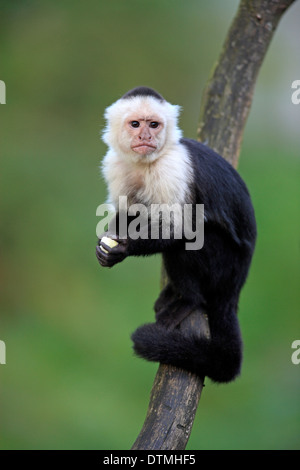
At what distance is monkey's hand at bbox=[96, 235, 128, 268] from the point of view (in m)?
2.46

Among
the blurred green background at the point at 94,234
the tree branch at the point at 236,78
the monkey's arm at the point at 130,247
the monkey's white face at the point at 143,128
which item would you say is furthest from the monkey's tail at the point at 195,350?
the blurred green background at the point at 94,234

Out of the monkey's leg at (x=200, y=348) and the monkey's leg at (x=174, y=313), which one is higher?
the monkey's leg at (x=174, y=313)

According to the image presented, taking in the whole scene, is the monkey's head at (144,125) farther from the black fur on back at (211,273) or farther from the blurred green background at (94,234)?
the blurred green background at (94,234)

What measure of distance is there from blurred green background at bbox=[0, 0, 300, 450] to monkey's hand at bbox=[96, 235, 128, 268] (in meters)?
3.19

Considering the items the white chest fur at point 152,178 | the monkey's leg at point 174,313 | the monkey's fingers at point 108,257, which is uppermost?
the white chest fur at point 152,178

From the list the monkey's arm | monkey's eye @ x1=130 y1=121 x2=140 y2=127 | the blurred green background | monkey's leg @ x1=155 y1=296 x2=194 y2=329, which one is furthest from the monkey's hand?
the blurred green background

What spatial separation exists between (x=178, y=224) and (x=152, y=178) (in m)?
0.26

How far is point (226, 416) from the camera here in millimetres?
5449

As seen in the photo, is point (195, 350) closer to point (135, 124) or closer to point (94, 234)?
point (135, 124)

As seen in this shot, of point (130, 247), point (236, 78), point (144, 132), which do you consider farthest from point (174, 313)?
point (236, 78)

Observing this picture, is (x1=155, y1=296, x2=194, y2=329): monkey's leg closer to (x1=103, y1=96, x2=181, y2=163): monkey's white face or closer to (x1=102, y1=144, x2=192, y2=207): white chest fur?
(x1=102, y1=144, x2=192, y2=207): white chest fur

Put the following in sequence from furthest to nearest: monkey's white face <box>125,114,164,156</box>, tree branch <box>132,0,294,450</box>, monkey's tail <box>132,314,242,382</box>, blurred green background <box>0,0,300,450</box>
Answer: blurred green background <box>0,0,300,450</box>, tree branch <box>132,0,294,450</box>, monkey's white face <box>125,114,164,156</box>, monkey's tail <box>132,314,242,382</box>

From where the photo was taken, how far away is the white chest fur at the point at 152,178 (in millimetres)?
2598
